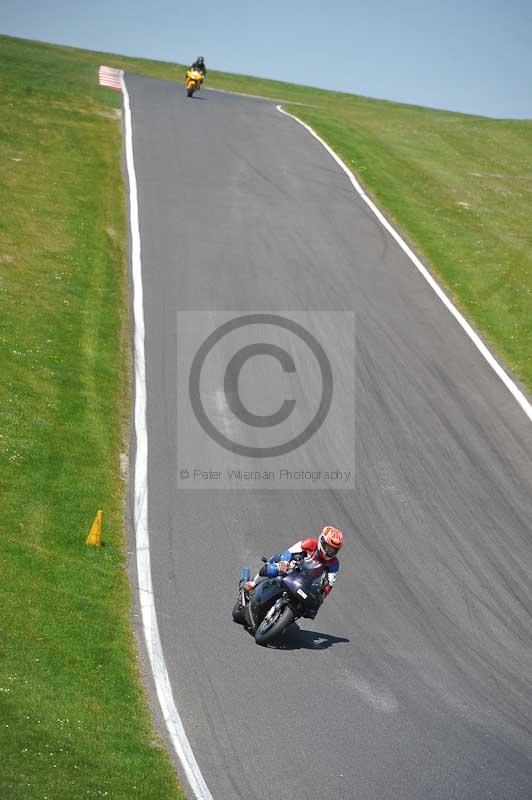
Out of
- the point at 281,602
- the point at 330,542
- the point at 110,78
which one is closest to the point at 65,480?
the point at 281,602

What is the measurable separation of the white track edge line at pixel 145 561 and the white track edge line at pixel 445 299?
8.68m

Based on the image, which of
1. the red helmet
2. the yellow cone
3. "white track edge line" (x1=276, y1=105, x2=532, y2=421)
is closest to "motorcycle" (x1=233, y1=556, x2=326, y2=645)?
the red helmet

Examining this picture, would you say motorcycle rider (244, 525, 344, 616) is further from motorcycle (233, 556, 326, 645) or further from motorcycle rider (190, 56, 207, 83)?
motorcycle rider (190, 56, 207, 83)

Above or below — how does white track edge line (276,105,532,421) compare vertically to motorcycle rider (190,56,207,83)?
below

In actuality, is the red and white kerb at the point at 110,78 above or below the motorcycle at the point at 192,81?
below

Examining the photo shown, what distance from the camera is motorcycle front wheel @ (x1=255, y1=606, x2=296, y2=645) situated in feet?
41.7

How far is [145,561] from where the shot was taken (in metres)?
14.8

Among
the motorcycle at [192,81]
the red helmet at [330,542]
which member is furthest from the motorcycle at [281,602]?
the motorcycle at [192,81]

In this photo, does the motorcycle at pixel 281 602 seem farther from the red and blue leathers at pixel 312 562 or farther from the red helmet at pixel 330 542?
the red helmet at pixel 330 542

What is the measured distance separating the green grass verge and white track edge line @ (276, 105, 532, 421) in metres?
9.03

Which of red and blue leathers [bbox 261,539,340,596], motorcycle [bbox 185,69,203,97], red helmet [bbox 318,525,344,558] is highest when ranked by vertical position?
motorcycle [bbox 185,69,203,97]

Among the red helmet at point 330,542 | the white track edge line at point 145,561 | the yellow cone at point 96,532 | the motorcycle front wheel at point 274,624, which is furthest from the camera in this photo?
the yellow cone at point 96,532

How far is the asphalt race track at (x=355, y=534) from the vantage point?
10680mm

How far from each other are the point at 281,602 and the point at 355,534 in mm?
3865
